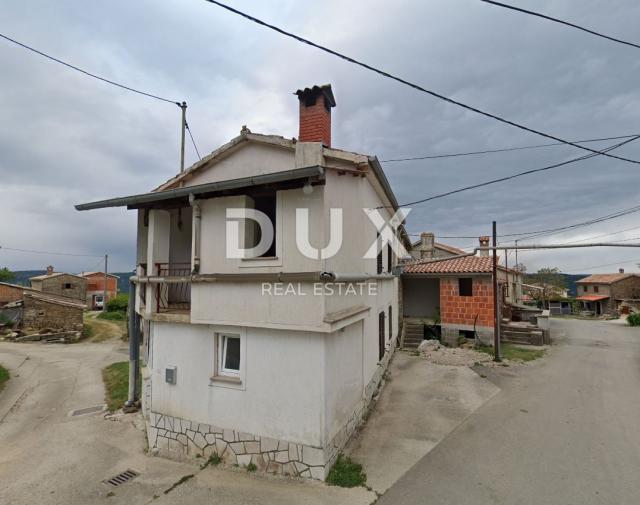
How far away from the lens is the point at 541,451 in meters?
6.77

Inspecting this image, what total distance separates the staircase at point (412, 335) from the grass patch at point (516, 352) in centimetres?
281

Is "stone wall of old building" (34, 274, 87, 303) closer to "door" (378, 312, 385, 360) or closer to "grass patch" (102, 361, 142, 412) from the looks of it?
"grass patch" (102, 361, 142, 412)

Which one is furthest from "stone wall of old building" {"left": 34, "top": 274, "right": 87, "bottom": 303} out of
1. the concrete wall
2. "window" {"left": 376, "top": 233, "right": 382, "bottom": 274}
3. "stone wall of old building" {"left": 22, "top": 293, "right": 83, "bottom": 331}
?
"window" {"left": 376, "top": 233, "right": 382, "bottom": 274}

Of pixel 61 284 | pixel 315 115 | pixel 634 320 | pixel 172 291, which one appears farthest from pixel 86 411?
pixel 61 284

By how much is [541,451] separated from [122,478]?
8.38 metres

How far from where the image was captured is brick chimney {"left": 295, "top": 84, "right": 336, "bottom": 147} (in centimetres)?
828

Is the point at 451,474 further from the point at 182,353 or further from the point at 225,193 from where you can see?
the point at 225,193

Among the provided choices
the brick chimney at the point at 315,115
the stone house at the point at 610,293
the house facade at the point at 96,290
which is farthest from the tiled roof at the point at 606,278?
the house facade at the point at 96,290

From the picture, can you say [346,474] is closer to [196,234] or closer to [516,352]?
[196,234]

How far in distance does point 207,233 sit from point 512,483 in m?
7.45

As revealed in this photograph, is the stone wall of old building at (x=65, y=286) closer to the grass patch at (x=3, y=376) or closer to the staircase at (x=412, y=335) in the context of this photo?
the grass patch at (x=3, y=376)

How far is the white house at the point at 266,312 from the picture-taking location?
620 cm

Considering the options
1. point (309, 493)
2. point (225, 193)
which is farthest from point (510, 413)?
point (225, 193)

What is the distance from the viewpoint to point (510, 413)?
28.2 feet
